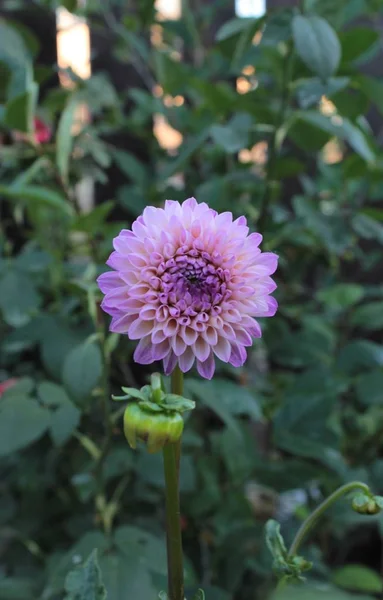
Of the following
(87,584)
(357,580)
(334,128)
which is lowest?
(357,580)

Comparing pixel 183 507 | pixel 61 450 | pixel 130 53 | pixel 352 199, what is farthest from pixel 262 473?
pixel 130 53

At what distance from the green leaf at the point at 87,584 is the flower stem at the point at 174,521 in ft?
0.18

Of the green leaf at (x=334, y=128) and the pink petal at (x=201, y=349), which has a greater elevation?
the green leaf at (x=334, y=128)

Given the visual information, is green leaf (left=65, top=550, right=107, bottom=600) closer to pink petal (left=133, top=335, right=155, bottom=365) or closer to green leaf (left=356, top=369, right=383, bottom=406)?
pink petal (left=133, top=335, right=155, bottom=365)

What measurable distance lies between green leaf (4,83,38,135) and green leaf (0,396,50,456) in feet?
1.02

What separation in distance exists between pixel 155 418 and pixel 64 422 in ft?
1.02

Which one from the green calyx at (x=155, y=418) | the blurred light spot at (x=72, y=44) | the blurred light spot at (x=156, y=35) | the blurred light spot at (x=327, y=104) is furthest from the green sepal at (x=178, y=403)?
the blurred light spot at (x=156, y=35)

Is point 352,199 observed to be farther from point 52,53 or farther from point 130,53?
point 52,53

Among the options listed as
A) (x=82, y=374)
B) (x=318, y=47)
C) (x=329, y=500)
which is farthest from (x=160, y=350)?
(x=318, y=47)

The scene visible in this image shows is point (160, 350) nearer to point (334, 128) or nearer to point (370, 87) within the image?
point (334, 128)

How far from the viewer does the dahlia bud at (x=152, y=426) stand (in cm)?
25

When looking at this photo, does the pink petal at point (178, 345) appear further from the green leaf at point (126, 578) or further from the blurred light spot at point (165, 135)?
the blurred light spot at point (165, 135)

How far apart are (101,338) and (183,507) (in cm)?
31

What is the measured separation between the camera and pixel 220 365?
710 millimetres
